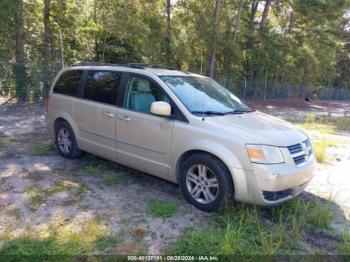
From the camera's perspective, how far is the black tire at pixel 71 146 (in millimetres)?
5891

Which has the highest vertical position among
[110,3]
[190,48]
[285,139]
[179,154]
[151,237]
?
[110,3]

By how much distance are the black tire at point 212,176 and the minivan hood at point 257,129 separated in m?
0.39

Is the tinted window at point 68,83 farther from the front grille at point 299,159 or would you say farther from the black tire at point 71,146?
the front grille at point 299,159

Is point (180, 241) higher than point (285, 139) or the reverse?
the reverse

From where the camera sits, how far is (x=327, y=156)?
291 inches

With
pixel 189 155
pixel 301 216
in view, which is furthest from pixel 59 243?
pixel 301 216

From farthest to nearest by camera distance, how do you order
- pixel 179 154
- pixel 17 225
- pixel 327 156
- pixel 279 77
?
pixel 279 77 → pixel 327 156 → pixel 179 154 → pixel 17 225

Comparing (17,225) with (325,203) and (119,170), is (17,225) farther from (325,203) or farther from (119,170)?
(325,203)

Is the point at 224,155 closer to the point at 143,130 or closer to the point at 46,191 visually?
the point at 143,130

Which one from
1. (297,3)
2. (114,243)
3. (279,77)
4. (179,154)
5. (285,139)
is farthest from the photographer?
(279,77)

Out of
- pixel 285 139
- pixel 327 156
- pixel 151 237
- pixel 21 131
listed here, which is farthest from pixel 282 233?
pixel 21 131

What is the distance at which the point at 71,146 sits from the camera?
5965 mm

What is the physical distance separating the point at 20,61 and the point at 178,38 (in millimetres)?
9430

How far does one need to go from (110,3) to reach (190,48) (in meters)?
5.25
